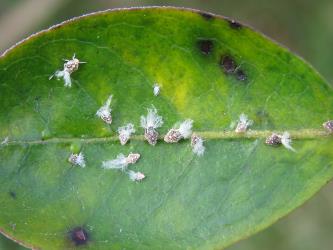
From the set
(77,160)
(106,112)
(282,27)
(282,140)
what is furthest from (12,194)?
(282,27)

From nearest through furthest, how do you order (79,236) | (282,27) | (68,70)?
(68,70) → (79,236) → (282,27)

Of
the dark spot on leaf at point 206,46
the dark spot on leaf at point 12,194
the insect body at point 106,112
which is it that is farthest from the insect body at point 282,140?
the dark spot on leaf at point 12,194

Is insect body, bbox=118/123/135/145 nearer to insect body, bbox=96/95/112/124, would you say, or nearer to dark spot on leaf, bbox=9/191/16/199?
insect body, bbox=96/95/112/124

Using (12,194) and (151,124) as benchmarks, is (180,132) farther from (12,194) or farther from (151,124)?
(12,194)

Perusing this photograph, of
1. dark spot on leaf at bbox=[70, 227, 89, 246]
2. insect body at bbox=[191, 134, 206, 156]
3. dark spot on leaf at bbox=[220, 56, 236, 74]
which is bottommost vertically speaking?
dark spot on leaf at bbox=[70, 227, 89, 246]

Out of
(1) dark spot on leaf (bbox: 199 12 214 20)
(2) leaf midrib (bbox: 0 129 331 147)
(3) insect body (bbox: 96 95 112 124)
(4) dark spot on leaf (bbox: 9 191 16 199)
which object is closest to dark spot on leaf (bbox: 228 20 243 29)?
(1) dark spot on leaf (bbox: 199 12 214 20)

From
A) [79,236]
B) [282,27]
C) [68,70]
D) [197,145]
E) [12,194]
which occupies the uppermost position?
[282,27]

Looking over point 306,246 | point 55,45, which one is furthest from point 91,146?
point 306,246
